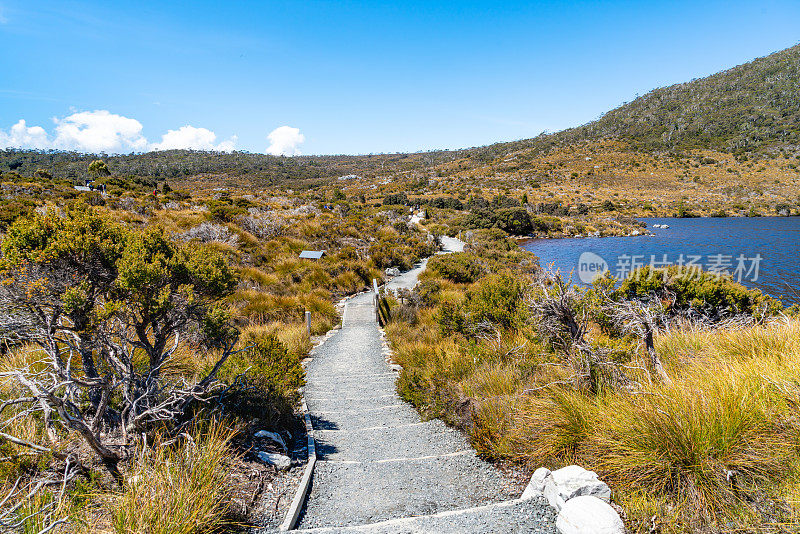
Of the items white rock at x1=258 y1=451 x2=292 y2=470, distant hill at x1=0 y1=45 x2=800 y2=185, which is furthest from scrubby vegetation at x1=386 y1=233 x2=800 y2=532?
distant hill at x1=0 y1=45 x2=800 y2=185

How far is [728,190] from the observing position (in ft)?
160

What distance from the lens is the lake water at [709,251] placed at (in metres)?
17.8

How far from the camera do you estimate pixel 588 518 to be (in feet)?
8.38

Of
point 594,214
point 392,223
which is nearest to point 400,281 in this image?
point 392,223

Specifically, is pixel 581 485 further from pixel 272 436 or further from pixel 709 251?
pixel 709 251

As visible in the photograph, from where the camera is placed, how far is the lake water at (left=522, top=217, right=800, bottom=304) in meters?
17.8

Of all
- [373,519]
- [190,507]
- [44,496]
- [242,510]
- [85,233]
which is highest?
[85,233]

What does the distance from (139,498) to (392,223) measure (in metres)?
27.8

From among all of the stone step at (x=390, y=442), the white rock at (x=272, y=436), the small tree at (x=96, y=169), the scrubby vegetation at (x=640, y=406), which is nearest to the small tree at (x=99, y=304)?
the white rock at (x=272, y=436)

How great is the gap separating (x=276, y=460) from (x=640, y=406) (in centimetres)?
389

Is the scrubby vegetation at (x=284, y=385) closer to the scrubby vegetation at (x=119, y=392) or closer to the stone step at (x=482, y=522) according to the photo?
the scrubby vegetation at (x=119, y=392)

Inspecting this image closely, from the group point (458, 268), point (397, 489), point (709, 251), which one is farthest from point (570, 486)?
point (709, 251)

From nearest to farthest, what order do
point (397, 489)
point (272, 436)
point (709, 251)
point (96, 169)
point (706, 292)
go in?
1. point (397, 489)
2. point (272, 436)
3. point (706, 292)
4. point (709, 251)
5. point (96, 169)

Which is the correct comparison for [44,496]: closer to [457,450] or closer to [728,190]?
[457,450]
